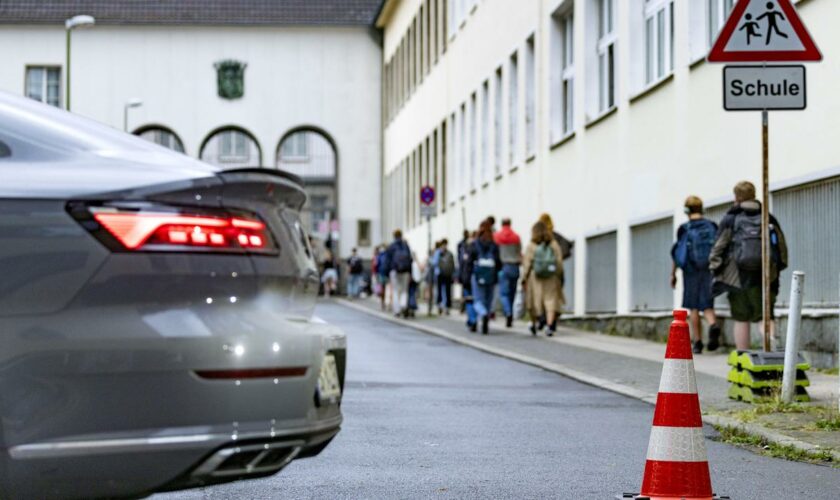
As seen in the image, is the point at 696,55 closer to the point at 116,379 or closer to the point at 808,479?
the point at 808,479

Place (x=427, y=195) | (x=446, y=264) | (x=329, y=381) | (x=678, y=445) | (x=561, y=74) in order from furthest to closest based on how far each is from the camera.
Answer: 1. (x=427, y=195)
2. (x=446, y=264)
3. (x=561, y=74)
4. (x=678, y=445)
5. (x=329, y=381)

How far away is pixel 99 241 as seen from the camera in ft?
15.6

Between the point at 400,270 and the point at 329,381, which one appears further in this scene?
the point at 400,270

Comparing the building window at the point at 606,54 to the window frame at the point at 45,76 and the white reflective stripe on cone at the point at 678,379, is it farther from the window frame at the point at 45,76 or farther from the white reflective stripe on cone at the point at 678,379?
the window frame at the point at 45,76

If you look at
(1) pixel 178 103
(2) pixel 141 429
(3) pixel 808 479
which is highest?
(1) pixel 178 103

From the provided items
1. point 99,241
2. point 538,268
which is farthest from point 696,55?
point 99,241

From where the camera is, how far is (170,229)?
4.84 metres

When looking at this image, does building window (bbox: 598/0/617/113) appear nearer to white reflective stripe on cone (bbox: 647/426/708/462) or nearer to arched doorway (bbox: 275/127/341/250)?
white reflective stripe on cone (bbox: 647/426/708/462)

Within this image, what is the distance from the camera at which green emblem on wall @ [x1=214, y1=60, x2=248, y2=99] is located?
204 ft

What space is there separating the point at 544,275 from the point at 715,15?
182 inches

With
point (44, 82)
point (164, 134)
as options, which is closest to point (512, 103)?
point (44, 82)

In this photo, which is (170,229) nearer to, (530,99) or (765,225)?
(765,225)

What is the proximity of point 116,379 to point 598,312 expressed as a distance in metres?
21.6

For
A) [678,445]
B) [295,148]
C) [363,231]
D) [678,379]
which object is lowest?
[678,445]
